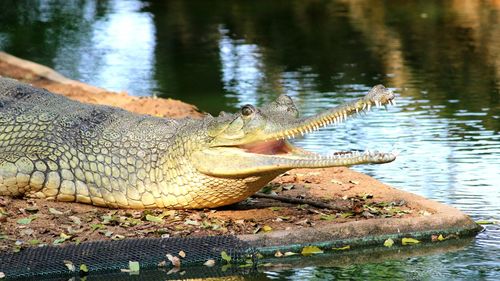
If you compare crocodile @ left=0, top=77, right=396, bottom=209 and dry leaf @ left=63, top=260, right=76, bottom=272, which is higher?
crocodile @ left=0, top=77, right=396, bottom=209

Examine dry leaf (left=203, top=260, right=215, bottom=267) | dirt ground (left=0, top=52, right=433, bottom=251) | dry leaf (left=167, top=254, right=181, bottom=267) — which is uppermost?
dirt ground (left=0, top=52, right=433, bottom=251)

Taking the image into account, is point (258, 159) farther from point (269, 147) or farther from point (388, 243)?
point (388, 243)

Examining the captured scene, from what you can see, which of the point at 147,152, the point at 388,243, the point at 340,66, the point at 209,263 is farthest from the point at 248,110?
the point at 340,66

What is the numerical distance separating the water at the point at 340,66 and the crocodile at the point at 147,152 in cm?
89

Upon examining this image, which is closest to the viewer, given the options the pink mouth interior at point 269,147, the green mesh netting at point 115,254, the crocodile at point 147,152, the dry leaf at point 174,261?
the green mesh netting at point 115,254

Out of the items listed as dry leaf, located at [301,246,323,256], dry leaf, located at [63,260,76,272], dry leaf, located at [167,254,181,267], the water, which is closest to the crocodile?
dry leaf, located at [301,246,323,256]

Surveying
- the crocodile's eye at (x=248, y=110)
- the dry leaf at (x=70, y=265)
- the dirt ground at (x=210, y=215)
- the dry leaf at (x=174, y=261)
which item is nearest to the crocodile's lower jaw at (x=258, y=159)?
the crocodile's eye at (x=248, y=110)

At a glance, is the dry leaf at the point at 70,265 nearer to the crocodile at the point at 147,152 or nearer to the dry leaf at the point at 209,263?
the dry leaf at the point at 209,263

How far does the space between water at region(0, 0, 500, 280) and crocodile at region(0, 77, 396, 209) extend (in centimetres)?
89

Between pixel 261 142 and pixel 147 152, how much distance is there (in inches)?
35.1

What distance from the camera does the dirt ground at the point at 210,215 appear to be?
720cm

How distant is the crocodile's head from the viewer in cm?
707

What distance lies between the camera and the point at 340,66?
15.5 m

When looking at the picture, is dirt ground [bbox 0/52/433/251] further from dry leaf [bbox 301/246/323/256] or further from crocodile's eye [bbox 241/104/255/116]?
crocodile's eye [bbox 241/104/255/116]
